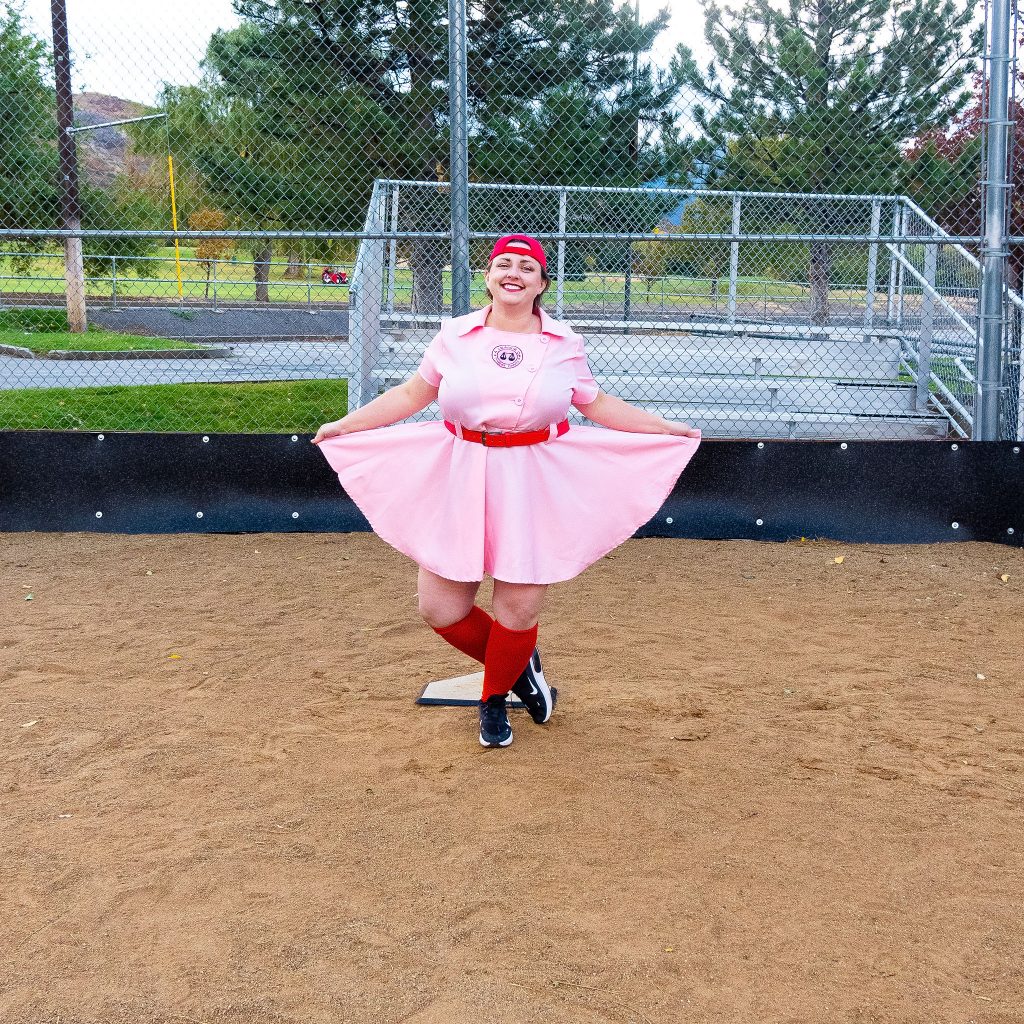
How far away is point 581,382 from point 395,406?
2.05 feet

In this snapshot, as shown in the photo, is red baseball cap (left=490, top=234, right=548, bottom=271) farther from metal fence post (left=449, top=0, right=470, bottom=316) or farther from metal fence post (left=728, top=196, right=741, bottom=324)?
metal fence post (left=728, top=196, right=741, bottom=324)

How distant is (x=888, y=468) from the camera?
7.22 metres

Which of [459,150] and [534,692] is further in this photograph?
[459,150]

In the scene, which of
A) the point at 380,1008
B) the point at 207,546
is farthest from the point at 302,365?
the point at 380,1008

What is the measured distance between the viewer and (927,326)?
9406 mm

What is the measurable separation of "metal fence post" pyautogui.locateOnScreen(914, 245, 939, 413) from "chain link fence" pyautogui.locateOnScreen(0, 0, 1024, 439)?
0.09 ft

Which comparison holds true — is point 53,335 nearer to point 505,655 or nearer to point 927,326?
point 927,326

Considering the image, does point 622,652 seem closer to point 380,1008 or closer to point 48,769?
point 48,769

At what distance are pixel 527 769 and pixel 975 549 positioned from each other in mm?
4222

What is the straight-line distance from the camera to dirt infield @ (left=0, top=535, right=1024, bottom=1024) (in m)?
2.65

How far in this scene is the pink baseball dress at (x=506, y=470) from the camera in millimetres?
3797

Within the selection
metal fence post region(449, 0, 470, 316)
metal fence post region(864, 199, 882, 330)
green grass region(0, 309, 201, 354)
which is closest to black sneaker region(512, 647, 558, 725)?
metal fence post region(449, 0, 470, 316)

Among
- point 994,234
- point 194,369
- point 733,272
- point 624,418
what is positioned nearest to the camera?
point 624,418

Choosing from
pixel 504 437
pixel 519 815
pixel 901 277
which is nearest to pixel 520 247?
pixel 504 437
